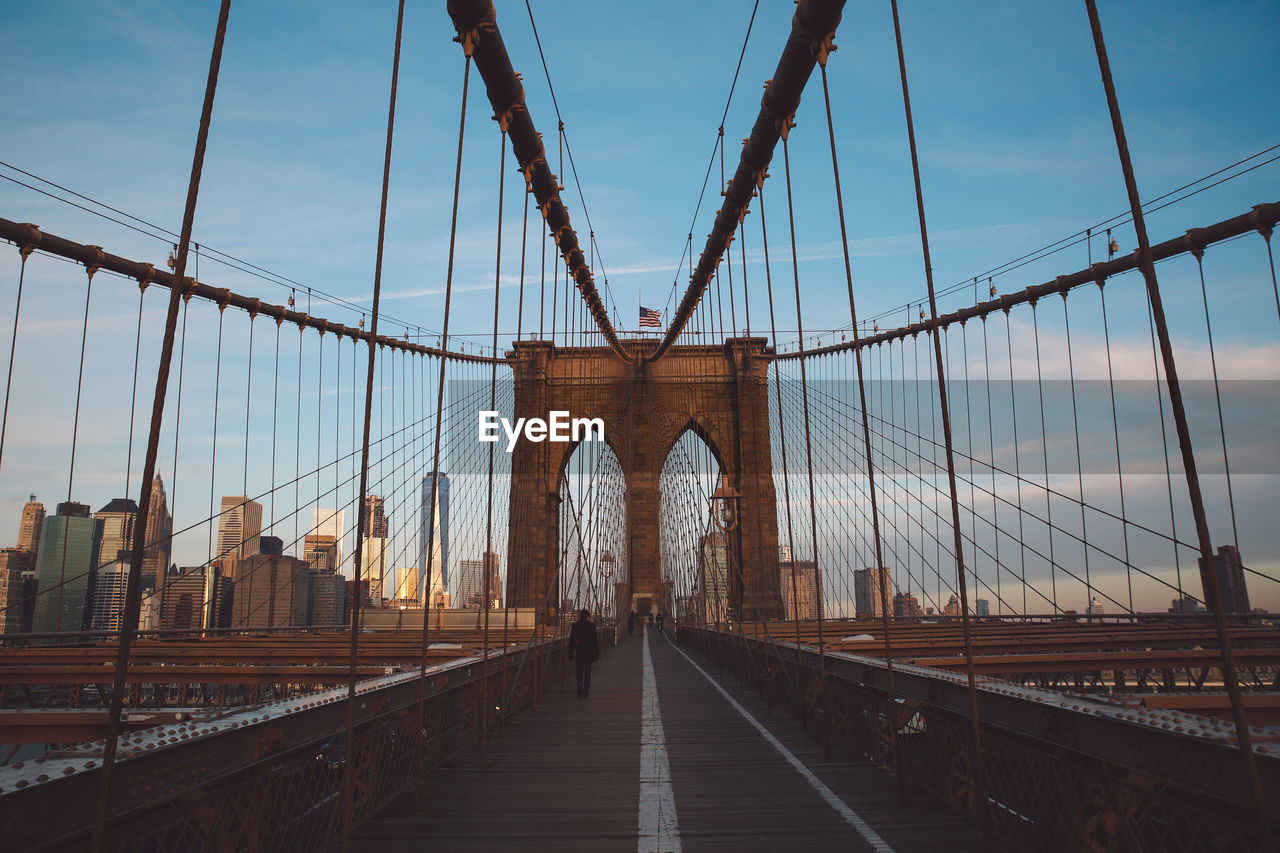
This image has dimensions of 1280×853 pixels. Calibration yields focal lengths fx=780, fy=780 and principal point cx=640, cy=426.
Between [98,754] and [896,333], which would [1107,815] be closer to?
[98,754]

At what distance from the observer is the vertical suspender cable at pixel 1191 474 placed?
59.8 inches

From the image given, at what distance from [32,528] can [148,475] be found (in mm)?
15709

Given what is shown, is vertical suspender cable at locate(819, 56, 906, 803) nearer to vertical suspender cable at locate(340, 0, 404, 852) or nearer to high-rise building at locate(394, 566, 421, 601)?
vertical suspender cable at locate(340, 0, 404, 852)

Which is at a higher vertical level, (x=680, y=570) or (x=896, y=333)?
(x=896, y=333)

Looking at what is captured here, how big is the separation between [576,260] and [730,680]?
6.61 metres

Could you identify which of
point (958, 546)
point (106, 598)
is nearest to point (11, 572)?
point (106, 598)

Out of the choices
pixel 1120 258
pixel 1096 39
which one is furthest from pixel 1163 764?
pixel 1120 258

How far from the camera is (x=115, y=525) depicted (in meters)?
12.1

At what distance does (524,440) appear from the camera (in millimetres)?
28625

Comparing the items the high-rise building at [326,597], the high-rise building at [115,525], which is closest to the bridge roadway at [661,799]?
the high-rise building at [115,525]

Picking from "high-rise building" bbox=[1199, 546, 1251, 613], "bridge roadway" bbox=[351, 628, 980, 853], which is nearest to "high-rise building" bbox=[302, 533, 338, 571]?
"bridge roadway" bbox=[351, 628, 980, 853]

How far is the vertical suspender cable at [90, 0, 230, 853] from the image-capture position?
1.57m

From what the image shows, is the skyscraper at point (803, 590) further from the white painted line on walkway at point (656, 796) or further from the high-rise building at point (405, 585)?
the high-rise building at point (405, 585)

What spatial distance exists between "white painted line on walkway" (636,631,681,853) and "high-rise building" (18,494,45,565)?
37.3 ft
